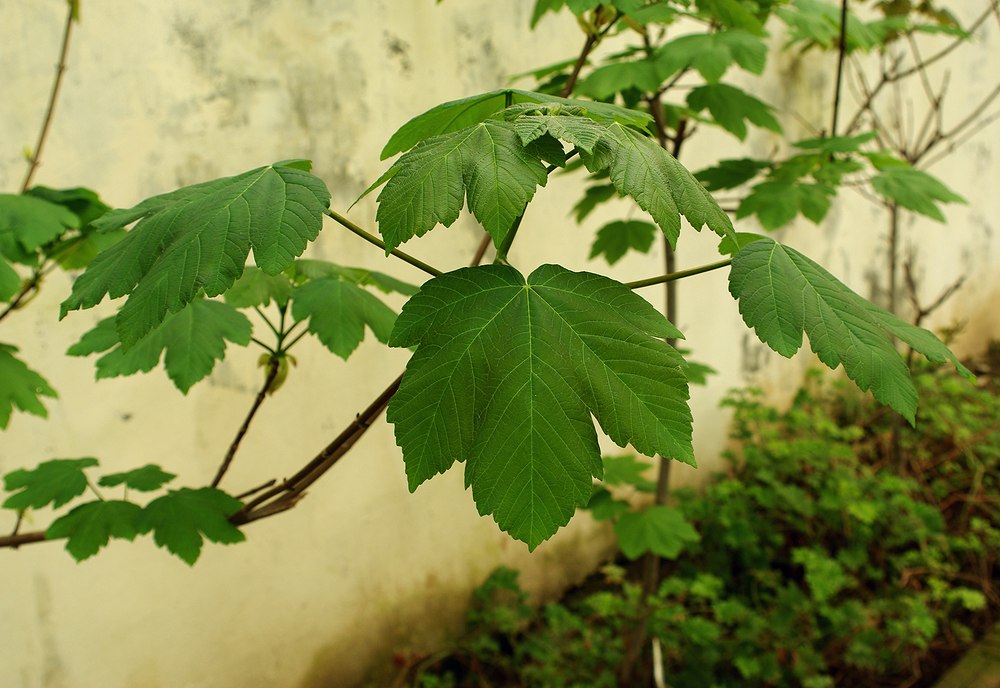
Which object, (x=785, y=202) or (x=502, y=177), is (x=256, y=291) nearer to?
(x=502, y=177)

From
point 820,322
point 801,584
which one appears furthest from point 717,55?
point 801,584

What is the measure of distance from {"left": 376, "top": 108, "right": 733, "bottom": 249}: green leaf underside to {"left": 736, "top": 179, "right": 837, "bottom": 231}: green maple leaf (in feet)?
3.75

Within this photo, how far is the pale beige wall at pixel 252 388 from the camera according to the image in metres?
1.86

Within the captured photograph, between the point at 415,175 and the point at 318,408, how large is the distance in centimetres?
171

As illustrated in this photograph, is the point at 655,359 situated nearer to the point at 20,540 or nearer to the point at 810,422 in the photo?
the point at 20,540

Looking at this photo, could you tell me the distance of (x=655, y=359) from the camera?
2.54 feet

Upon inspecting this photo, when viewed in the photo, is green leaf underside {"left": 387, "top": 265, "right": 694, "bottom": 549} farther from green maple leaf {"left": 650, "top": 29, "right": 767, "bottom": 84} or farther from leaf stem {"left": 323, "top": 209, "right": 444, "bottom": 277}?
green maple leaf {"left": 650, "top": 29, "right": 767, "bottom": 84}

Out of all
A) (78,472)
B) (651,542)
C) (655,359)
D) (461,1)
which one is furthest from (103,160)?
(651,542)

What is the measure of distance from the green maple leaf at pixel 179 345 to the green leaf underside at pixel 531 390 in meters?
0.55

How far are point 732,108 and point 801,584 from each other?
6.92ft

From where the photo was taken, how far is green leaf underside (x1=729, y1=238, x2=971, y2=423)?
808 mm

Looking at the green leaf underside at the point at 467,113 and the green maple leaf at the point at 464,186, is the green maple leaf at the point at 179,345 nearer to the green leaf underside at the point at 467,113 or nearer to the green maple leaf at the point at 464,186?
the green leaf underside at the point at 467,113

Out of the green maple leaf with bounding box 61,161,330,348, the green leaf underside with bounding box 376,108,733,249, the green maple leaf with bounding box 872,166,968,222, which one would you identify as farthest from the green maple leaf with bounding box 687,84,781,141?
the green maple leaf with bounding box 61,161,330,348

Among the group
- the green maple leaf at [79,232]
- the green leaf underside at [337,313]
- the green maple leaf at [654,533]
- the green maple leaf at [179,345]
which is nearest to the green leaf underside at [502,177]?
the green leaf underside at [337,313]
